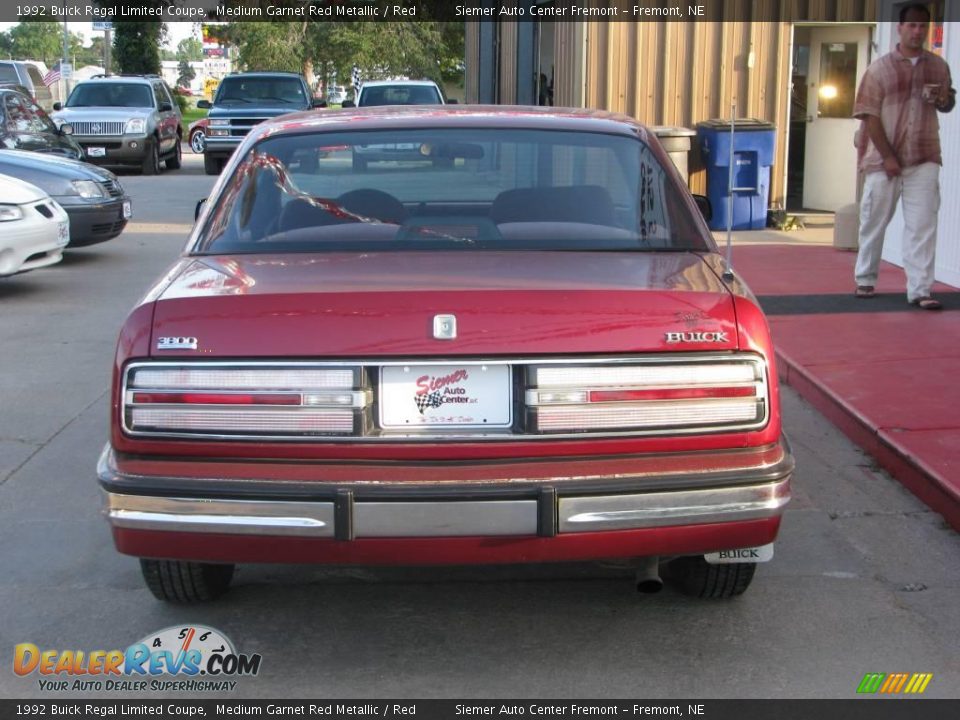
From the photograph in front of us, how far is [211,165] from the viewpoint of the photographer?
75.1 feet

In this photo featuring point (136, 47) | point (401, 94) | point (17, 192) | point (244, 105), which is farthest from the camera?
point (136, 47)

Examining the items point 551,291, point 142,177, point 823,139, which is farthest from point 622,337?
point 142,177

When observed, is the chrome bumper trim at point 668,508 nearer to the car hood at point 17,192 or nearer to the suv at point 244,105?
the car hood at point 17,192

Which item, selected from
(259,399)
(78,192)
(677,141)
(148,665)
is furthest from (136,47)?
(259,399)

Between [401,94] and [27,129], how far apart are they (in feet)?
26.8

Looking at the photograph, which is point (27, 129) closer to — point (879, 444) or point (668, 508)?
point (879, 444)

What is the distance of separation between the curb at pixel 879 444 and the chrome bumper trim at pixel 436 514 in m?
1.95

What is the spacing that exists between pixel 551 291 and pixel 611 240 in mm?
754

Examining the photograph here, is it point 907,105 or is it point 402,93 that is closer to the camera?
point 907,105

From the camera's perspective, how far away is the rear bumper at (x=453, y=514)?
3.32m

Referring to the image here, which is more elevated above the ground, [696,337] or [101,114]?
[101,114]

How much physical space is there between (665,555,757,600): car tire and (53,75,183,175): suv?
1959cm

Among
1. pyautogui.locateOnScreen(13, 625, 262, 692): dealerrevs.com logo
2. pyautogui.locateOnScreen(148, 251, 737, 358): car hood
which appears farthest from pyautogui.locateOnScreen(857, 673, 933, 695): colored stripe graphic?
pyautogui.locateOnScreen(13, 625, 262, 692): dealerrevs.com logo

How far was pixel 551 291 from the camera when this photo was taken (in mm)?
3498
